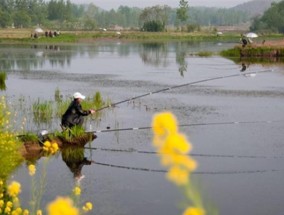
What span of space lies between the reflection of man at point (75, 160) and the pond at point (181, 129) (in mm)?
83

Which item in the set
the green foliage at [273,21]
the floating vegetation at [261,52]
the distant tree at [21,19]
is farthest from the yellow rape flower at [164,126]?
the distant tree at [21,19]

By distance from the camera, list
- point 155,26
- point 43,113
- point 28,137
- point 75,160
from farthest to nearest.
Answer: point 155,26
point 43,113
point 28,137
point 75,160

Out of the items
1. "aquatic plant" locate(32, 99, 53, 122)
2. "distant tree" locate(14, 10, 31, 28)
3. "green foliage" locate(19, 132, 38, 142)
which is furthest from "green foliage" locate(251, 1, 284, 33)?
"green foliage" locate(19, 132, 38, 142)

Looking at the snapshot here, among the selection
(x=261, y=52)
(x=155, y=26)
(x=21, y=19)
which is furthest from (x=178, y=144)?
(x=21, y=19)

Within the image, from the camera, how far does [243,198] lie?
312 inches

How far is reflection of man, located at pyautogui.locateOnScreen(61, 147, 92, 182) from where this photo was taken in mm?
9471

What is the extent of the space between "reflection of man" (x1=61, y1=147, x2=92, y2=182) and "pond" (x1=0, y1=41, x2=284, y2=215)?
3.3 inches

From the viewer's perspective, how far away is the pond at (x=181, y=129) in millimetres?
7934

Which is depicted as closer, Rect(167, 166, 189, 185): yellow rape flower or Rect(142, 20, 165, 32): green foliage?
Rect(167, 166, 189, 185): yellow rape flower

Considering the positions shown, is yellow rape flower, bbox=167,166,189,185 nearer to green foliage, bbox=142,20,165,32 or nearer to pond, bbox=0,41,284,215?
pond, bbox=0,41,284,215

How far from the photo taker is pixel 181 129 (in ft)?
41.5

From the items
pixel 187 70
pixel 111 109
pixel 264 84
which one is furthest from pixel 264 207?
pixel 187 70

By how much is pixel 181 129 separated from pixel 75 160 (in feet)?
10.7

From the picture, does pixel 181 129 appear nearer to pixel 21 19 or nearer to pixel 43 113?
pixel 43 113
